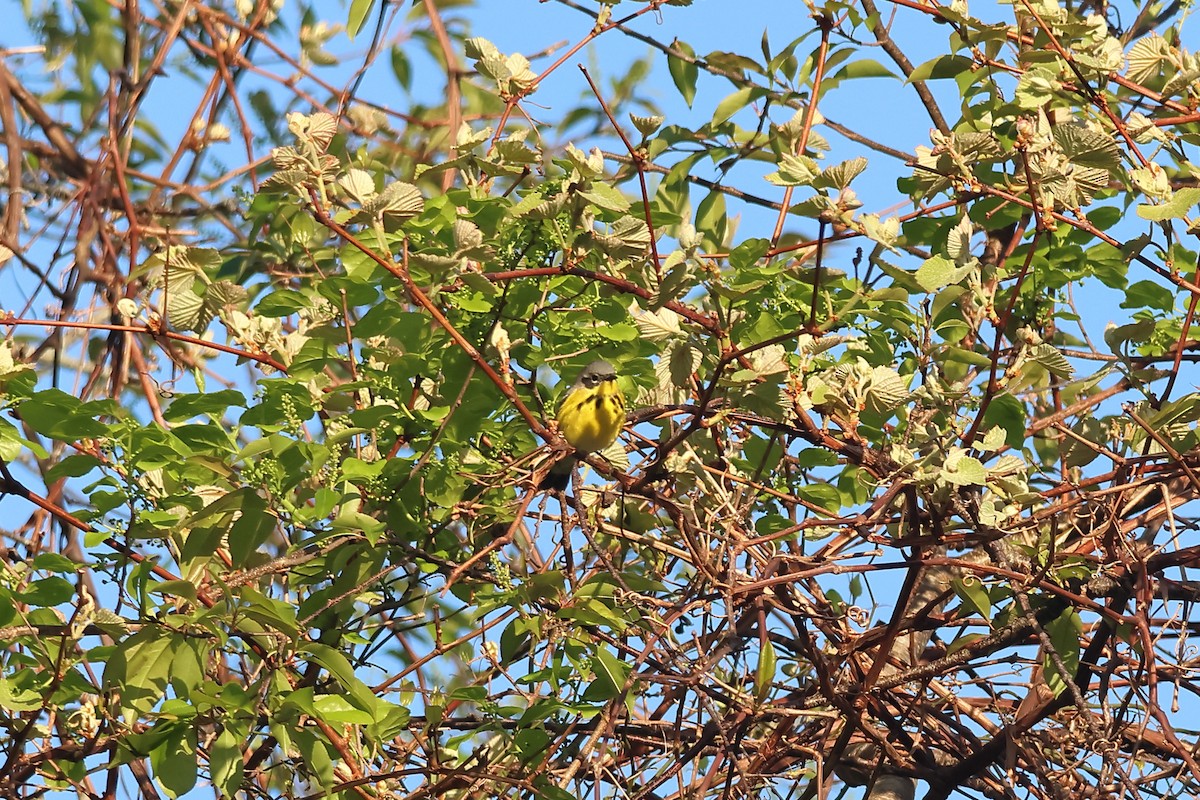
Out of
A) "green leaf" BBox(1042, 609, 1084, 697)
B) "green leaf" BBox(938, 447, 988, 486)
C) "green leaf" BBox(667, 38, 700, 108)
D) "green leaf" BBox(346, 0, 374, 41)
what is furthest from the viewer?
"green leaf" BBox(667, 38, 700, 108)

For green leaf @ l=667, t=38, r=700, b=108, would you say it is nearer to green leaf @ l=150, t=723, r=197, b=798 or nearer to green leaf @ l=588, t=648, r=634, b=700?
green leaf @ l=588, t=648, r=634, b=700

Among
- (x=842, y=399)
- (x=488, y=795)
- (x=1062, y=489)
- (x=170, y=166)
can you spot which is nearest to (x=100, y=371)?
(x=170, y=166)

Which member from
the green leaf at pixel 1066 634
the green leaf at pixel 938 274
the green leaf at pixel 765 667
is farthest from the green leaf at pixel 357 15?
the green leaf at pixel 1066 634

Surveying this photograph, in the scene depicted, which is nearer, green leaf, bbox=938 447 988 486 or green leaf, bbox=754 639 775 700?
green leaf, bbox=938 447 988 486

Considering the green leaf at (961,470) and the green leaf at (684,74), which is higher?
the green leaf at (684,74)

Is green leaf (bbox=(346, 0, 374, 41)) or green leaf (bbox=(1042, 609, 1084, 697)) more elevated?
green leaf (bbox=(346, 0, 374, 41))

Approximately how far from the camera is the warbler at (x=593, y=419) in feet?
12.7

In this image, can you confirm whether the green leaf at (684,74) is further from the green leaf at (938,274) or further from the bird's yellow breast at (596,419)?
the green leaf at (938,274)

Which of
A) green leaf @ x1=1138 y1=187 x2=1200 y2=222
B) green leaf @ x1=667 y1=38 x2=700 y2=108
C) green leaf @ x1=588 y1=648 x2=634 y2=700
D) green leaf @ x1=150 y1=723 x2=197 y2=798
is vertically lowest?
green leaf @ x1=150 y1=723 x2=197 y2=798

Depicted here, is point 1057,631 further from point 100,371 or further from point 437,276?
point 100,371

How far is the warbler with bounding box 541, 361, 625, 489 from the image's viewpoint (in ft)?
12.7

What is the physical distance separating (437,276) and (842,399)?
94 cm

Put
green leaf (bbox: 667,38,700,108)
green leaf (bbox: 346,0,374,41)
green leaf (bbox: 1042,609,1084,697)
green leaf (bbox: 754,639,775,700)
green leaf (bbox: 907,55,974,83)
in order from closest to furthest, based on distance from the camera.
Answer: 1. green leaf (bbox: 754,639,775,700)
2. green leaf (bbox: 1042,609,1084,697)
3. green leaf (bbox: 346,0,374,41)
4. green leaf (bbox: 907,55,974,83)
5. green leaf (bbox: 667,38,700,108)

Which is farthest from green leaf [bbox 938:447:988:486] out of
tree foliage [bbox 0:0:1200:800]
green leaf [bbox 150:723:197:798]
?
green leaf [bbox 150:723:197:798]
